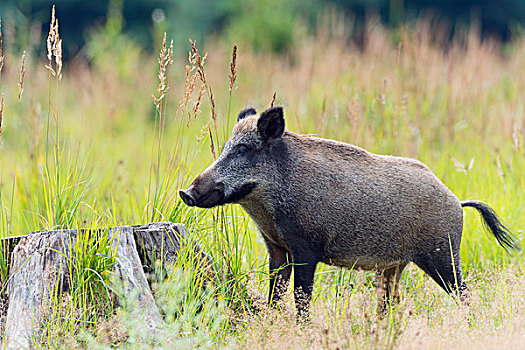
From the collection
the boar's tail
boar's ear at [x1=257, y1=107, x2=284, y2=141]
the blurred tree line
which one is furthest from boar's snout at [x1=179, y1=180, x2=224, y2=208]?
the blurred tree line

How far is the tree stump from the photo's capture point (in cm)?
330

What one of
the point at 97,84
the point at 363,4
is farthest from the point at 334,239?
the point at 363,4

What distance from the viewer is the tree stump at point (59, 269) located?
330cm

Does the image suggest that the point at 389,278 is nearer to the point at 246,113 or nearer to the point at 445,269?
the point at 445,269

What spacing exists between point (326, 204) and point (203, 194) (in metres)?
0.66

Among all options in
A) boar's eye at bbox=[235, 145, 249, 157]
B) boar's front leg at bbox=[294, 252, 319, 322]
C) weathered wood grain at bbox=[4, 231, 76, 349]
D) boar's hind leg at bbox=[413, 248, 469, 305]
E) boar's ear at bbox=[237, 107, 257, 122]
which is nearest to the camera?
weathered wood grain at bbox=[4, 231, 76, 349]

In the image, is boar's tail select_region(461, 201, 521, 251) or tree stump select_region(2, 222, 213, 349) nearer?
tree stump select_region(2, 222, 213, 349)

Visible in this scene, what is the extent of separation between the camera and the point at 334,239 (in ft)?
11.9

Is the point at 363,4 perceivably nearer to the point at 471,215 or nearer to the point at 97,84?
the point at 97,84

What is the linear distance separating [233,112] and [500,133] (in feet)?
10.0

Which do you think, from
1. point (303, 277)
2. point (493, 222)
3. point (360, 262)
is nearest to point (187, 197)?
point (303, 277)

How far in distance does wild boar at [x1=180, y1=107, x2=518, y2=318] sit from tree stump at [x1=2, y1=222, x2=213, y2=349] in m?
0.41

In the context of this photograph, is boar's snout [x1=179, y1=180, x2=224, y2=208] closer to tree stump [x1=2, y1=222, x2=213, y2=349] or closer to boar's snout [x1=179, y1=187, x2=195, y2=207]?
boar's snout [x1=179, y1=187, x2=195, y2=207]

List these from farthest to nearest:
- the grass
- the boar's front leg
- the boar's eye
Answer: the boar's eye
the boar's front leg
the grass
